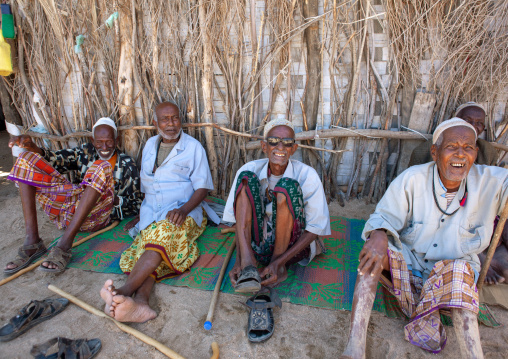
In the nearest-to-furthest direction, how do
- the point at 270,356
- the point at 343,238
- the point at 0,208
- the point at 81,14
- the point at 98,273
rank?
the point at 270,356, the point at 98,273, the point at 343,238, the point at 81,14, the point at 0,208

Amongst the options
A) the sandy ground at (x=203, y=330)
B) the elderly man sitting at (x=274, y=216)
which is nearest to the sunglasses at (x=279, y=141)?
the elderly man sitting at (x=274, y=216)

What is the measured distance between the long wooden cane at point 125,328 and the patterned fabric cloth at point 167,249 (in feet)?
1.28

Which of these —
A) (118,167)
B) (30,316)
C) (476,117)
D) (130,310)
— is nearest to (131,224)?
(118,167)

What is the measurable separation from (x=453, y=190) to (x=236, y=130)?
212cm

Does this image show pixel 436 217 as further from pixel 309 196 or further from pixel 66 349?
pixel 66 349

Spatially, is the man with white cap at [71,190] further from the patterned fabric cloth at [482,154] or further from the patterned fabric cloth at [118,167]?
the patterned fabric cloth at [482,154]

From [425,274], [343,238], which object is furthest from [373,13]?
[425,274]

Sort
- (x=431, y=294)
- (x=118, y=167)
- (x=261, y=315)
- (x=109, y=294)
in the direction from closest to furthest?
(x=431, y=294) → (x=109, y=294) → (x=261, y=315) → (x=118, y=167)

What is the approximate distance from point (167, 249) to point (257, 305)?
0.75 metres

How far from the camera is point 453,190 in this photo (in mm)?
2004

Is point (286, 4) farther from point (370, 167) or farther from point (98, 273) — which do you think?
point (98, 273)

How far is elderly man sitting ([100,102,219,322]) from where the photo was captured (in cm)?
223

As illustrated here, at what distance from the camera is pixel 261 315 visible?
1.97m

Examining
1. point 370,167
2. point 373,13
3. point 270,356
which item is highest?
point 373,13
